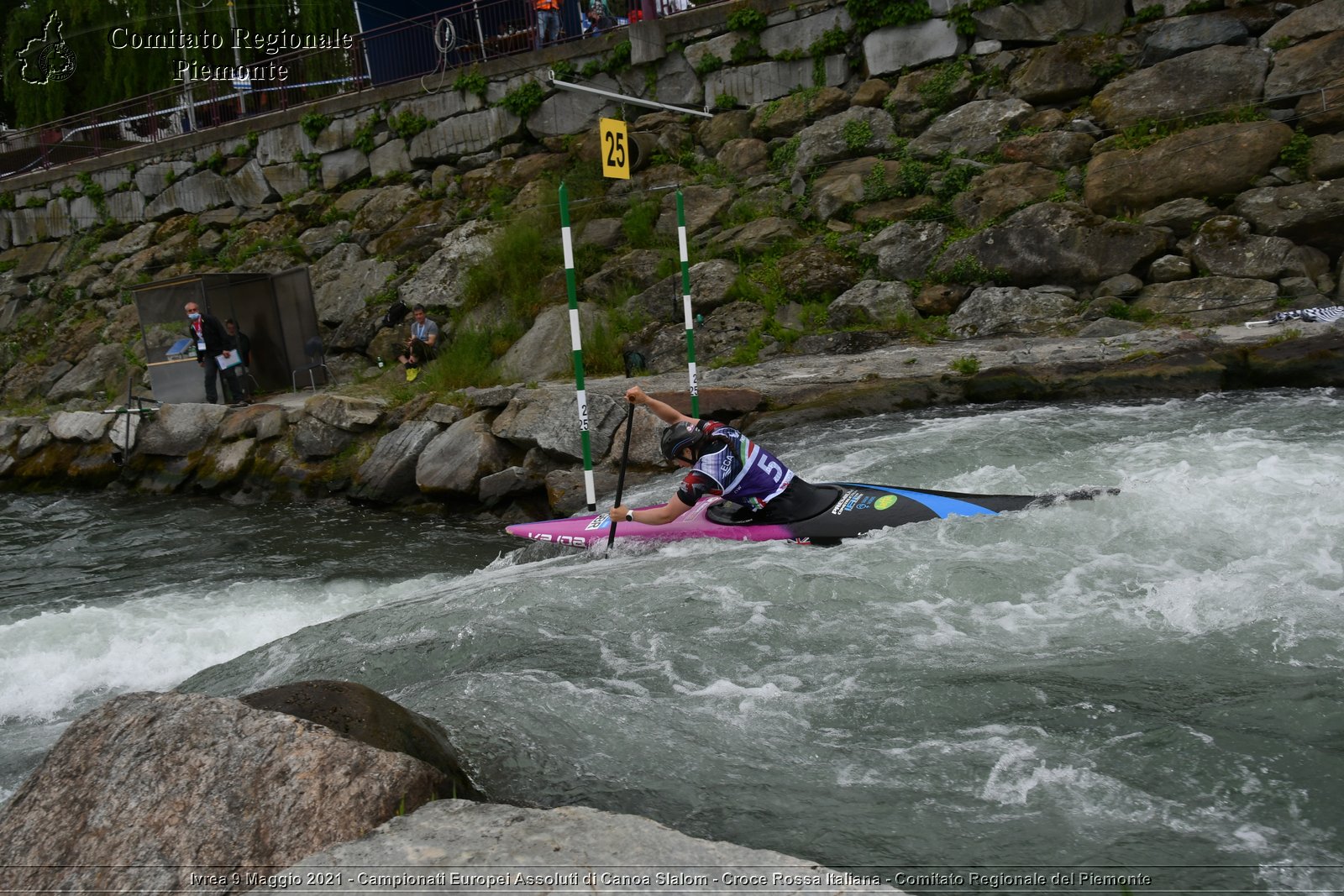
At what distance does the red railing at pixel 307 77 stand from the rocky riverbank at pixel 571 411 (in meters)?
6.88

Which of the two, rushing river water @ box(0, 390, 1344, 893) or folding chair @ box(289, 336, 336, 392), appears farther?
folding chair @ box(289, 336, 336, 392)

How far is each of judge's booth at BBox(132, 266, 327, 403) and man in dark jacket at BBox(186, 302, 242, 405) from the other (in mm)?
990

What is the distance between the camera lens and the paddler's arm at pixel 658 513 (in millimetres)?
6434

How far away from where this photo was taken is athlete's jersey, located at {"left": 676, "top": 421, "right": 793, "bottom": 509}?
20.2ft

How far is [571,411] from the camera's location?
9750mm

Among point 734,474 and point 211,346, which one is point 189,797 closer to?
point 734,474

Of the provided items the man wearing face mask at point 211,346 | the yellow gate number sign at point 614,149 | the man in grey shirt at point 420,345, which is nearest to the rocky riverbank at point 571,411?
the man wearing face mask at point 211,346

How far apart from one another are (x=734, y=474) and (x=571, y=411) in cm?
376

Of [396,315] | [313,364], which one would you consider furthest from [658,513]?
[313,364]

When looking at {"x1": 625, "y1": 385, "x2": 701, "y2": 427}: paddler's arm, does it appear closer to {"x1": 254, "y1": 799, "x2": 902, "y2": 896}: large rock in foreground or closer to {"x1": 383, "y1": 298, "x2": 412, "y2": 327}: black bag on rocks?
{"x1": 254, "y1": 799, "x2": 902, "y2": 896}: large rock in foreground

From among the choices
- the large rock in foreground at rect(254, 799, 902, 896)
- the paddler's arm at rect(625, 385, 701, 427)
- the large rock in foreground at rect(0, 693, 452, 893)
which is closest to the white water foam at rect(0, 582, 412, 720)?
the paddler's arm at rect(625, 385, 701, 427)

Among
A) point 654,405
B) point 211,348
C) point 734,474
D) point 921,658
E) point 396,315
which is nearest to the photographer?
point 921,658

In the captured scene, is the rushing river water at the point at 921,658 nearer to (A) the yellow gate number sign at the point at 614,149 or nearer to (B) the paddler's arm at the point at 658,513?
(B) the paddler's arm at the point at 658,513

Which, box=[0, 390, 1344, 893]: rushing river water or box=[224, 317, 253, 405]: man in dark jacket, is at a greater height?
box=[224, 317, 253, 405]: man in dark jacket
